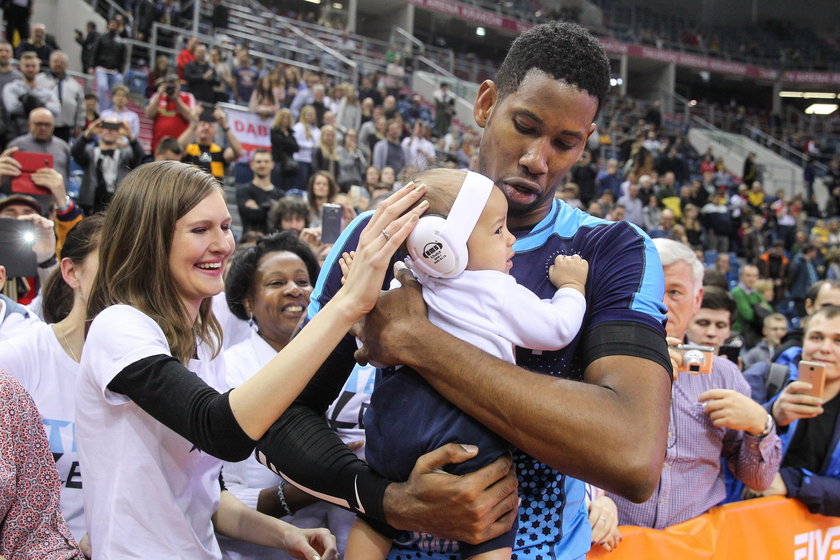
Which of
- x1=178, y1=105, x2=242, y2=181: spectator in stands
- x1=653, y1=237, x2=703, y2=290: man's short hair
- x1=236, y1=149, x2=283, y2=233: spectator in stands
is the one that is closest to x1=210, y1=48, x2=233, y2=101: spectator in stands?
x1=178, y1=105, x2=242, y2=181: spectator in stands

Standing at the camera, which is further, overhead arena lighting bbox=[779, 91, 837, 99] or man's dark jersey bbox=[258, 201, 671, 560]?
overhead arena lighting bbox=[779, 91, 837, 99]

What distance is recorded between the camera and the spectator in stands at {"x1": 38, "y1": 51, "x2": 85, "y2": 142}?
9078 mm

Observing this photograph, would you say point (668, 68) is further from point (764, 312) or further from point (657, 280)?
point (657, 280)

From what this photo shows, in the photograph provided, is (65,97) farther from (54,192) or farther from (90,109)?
(54,192)

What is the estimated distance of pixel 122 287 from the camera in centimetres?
208

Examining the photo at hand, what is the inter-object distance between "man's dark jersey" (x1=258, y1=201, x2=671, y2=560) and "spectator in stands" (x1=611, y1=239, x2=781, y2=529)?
4.35 ft

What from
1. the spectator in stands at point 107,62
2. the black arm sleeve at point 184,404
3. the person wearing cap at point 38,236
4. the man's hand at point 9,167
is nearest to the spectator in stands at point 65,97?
the spectator in stands at point 107,62

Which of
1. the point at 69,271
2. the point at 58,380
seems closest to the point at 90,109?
the point at 69,271

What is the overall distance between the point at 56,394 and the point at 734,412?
8.05 feet

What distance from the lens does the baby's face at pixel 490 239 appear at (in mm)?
1674

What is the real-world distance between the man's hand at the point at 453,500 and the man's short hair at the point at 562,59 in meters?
0.94

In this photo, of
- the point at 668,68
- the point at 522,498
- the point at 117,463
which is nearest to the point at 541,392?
the point at 522,498

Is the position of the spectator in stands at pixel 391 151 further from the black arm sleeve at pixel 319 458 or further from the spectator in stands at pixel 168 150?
the black arm sleeve at pixel 319 458

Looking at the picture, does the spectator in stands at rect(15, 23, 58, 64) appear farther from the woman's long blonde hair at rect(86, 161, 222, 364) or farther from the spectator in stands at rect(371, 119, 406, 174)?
the woman's long blonde hair at rect(86, 161, 222, 364)
